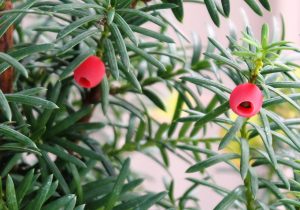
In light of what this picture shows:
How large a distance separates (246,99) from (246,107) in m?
0.03

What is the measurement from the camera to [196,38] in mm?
808

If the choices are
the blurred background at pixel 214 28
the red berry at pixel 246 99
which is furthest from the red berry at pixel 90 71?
the blurred background at pixel 214 28

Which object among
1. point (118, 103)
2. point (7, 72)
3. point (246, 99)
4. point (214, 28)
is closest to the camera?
point (246, 99)

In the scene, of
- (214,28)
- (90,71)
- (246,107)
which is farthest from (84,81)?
(214,28)

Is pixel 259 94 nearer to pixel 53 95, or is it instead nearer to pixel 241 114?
pixel 241 114

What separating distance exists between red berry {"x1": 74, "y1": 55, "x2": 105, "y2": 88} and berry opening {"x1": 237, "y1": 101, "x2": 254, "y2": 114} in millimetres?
148

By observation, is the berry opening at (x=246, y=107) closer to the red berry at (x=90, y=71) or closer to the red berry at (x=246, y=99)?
the red berry at (x=246, y=99)

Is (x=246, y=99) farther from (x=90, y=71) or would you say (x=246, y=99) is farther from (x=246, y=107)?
(x=90, y=71)

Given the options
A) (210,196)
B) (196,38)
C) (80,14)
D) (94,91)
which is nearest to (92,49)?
(80,14)

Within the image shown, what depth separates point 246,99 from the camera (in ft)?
1.63

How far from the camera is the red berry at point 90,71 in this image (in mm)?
566

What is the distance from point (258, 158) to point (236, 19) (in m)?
1.49

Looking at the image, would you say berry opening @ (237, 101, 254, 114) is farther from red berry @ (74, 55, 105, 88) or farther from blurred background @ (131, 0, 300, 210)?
blurred background @ (131, 0, 300, 210)

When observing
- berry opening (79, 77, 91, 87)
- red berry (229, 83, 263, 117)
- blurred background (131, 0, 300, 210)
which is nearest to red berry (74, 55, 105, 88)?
berry opening (79, 77, 91, 87)
